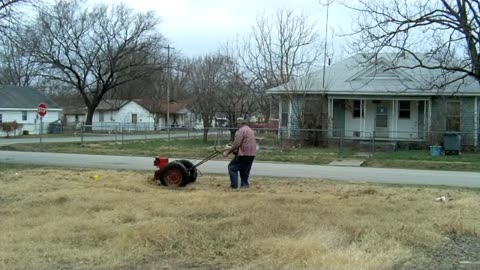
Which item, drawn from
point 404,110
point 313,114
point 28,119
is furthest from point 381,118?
point 28,119

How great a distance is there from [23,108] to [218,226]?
53942 mm

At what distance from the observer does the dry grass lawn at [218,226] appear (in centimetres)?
639

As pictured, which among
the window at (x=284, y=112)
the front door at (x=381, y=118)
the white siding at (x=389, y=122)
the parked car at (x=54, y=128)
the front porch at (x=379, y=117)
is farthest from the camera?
the parked car at (x=54, y=128)

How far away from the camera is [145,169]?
17.9 m

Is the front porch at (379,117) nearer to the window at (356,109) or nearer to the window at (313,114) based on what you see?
the window at (356,109)

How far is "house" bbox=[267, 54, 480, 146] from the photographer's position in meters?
30.0

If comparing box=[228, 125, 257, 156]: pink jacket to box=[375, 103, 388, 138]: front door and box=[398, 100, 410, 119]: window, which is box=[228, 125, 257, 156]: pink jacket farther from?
box=[398, 100, 410, 119]: window

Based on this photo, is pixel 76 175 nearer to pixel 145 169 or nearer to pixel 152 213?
pixel 145 169

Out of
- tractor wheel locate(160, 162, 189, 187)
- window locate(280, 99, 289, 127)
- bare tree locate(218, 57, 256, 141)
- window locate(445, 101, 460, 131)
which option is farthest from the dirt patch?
bare tree locate(218, 57, 256, 141)

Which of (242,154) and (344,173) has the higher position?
(242,154)

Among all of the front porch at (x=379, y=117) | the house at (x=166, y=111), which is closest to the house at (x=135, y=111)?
the house at (x=166, y=111)

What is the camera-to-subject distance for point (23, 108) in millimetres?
57250

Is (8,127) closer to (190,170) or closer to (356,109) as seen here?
(356,109)

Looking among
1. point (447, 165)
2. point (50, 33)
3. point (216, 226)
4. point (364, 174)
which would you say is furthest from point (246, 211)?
point (50, 33)
